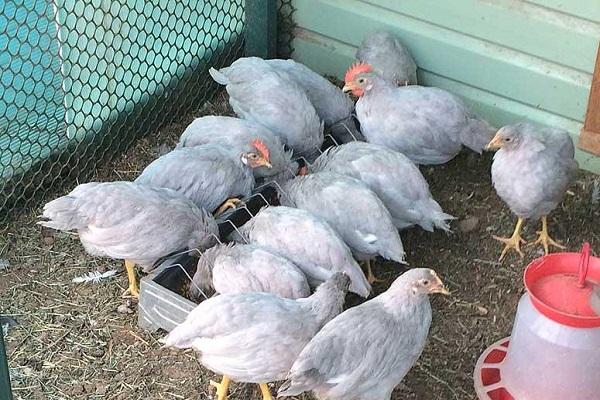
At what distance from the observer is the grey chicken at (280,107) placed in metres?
3.94

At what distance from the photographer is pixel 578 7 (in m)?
3.87

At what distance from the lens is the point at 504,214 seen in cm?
399

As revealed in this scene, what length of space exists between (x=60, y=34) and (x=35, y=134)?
43cm

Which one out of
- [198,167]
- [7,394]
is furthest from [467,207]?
[7,394]

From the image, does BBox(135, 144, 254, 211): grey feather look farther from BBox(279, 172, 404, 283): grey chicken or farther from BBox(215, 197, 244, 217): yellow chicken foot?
BBox(279, 172, 404, 283): grey chicken

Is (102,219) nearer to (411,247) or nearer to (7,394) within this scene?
(7,394)

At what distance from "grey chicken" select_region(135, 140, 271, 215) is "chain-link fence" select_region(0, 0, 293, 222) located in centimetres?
60

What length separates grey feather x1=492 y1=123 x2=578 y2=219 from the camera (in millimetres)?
3523

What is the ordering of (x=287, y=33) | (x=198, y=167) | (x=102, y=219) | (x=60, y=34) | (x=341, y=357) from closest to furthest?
1. (x=341, y=357)
2. (x=102, y=219)
3. (x=198, y=167)
4. (x=60, y=34)
5. (x=287, y=33)

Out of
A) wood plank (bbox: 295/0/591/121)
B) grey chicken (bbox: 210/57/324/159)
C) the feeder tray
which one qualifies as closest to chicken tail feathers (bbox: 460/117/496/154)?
wood plank (bbox: 295/0/591/121)

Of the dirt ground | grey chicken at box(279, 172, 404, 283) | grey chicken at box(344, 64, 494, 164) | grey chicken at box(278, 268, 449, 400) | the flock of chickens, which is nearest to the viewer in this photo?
grey chicken at box(278, 268, 449, 400)

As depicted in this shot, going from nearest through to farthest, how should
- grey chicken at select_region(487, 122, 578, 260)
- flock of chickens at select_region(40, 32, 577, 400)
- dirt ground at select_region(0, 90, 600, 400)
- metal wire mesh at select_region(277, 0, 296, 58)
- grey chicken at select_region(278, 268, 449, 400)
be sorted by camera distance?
1. grey chicken at select_region(278, 268, 449, 400)
2. flock of chickens at select_region(40, 32, 577, 400)
3. dirt ground at select_region(0, 90, 600, 400)
4. grey chicken at select_region(487, 122, 578, 260)
5. metal wire mesh at select_region(277, 0, 296, 58)

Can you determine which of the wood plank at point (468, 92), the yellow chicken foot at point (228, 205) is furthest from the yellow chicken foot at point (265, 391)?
the wood plank at point (468, 92)

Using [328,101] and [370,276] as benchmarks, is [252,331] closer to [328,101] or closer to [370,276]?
[370,276]
